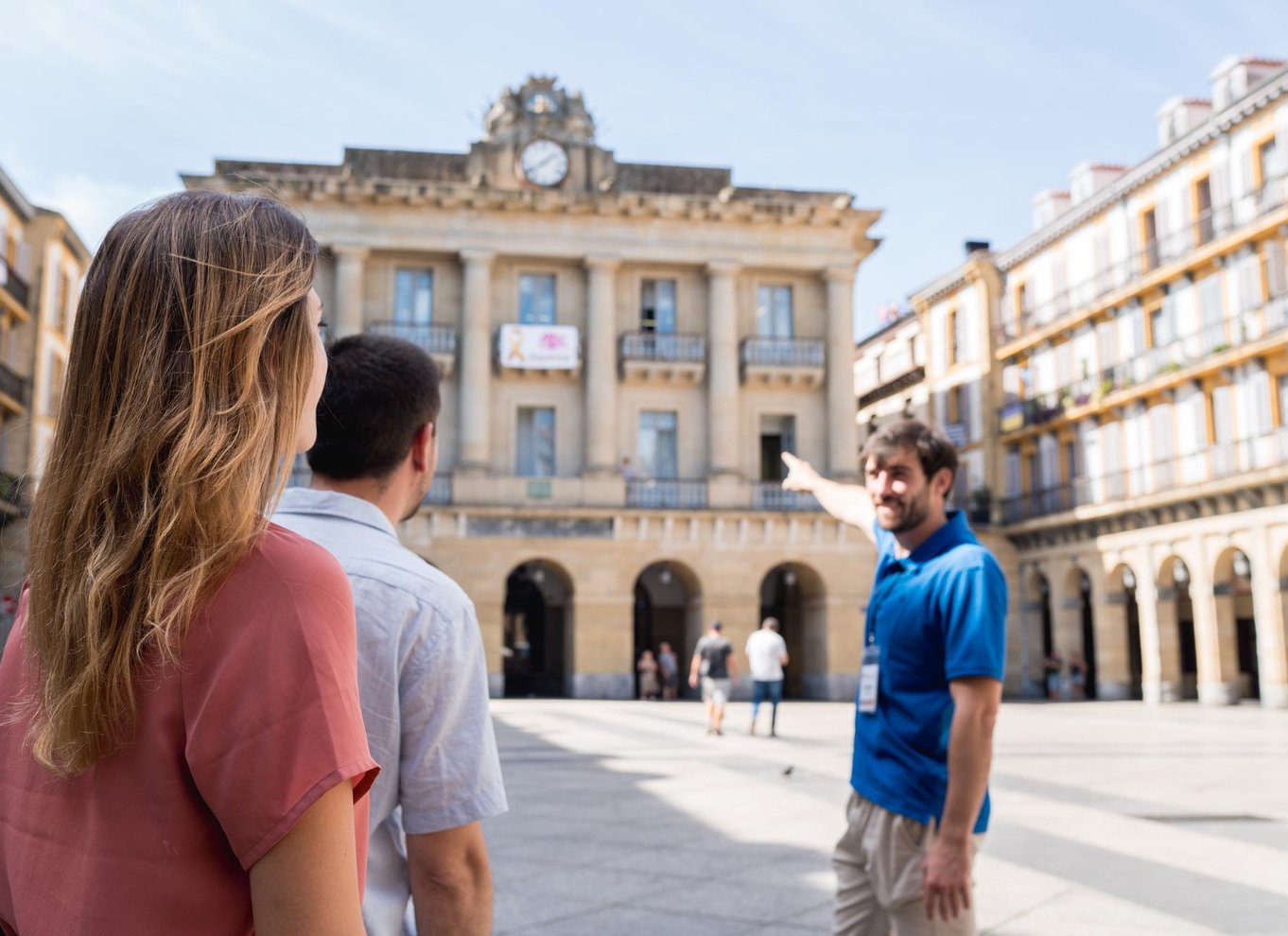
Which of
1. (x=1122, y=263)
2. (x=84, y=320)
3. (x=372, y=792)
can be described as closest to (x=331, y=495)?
(x=372, y=792)

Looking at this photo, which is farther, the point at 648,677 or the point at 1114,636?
the point at 1114,636

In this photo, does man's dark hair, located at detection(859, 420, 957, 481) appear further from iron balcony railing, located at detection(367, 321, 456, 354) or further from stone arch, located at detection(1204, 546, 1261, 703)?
iron balcony railing, located at detection(367, 321, 456, 354)

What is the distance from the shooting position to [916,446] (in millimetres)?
3867

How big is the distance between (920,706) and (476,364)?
110 ft

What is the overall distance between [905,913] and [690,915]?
9.17 ft

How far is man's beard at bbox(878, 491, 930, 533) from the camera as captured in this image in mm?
3766

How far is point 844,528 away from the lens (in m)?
36.6

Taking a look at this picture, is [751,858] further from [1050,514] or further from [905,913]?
[1050,514]

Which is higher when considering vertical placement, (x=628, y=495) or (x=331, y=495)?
(x=628, y=495)

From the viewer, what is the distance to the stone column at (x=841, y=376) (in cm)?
3744

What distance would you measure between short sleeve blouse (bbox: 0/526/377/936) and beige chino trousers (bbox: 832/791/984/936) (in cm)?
255

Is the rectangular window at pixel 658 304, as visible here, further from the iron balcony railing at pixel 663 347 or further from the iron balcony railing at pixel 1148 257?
the iron balcony railing at pixel 1148 257

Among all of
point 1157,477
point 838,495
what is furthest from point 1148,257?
point 838,495

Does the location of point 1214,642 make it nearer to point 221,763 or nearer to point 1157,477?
point 1157,477
